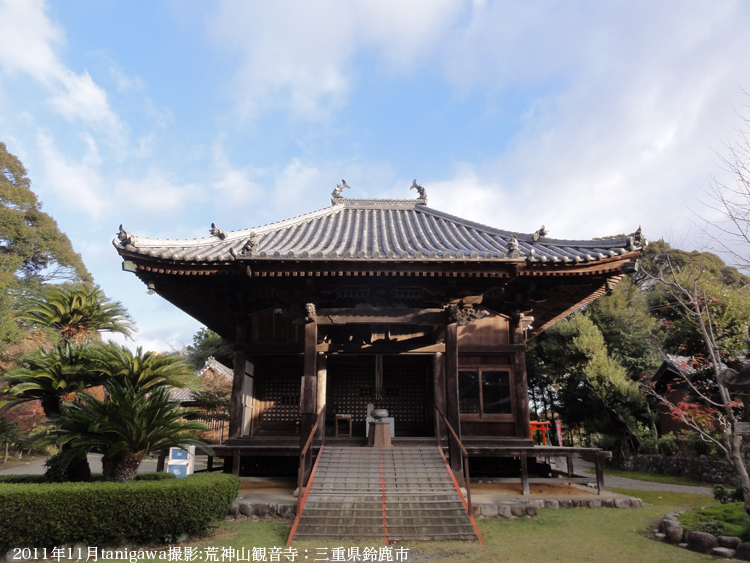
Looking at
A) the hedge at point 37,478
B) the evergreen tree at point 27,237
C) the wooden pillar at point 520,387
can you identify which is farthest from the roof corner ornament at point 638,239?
the evergreen tree at point 27,237

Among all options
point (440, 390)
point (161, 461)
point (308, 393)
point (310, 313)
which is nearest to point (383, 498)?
point (308, 393)

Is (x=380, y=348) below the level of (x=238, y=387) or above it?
above

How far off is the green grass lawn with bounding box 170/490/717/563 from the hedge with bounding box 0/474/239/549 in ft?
2.28

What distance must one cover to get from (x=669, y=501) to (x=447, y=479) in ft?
25.1

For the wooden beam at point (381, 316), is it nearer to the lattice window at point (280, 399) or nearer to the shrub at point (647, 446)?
the lattice window at point (280, 399)

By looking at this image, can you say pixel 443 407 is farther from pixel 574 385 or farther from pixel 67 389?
pixel 574 385

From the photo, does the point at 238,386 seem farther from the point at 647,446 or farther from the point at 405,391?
the point at 647,446

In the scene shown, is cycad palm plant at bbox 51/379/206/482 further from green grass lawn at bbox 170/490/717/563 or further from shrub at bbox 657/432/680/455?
shrub at bbox 657/432/680/455

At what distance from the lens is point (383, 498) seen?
8219 millimetres

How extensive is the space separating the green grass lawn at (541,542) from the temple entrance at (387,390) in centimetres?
491

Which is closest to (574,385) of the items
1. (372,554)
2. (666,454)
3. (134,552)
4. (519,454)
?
(666,454)

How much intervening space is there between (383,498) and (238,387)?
4.95 metres

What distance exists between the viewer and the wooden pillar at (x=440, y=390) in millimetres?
10719

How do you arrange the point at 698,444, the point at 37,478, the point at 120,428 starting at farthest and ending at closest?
1. the point at 698,444
2. the point at 37,478
3. the point at 120,428
